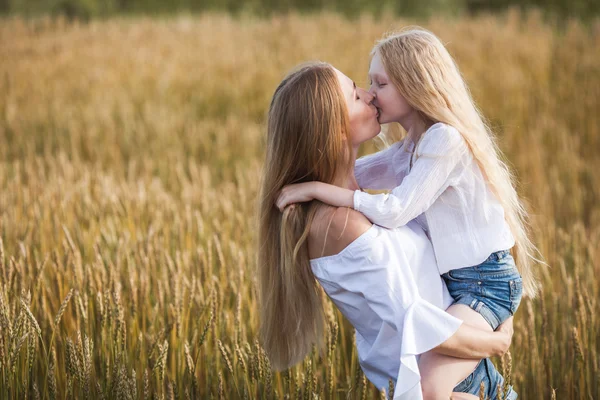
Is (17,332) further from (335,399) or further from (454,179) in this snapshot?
(454,179)

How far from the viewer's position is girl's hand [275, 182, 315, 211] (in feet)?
5.48

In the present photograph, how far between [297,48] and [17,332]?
6401 mm

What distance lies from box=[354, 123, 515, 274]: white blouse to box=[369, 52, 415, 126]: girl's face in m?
0.13

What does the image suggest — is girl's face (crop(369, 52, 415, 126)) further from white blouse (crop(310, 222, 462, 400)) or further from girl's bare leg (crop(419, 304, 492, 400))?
girl's bare leg (crop(419, 304, 492, 400))

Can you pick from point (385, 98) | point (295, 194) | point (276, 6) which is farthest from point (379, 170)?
point (276, 6)

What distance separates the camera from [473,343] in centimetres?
157

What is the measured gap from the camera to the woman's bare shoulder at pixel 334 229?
1.61 m

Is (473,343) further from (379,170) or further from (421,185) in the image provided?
(379,170)

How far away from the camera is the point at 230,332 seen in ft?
7.63

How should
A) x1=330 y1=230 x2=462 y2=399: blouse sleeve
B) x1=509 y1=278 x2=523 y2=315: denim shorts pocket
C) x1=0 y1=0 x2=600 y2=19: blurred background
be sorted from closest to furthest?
x1=330 y1=230 x2=462 y2=399: blouse sleeve, x1=509 y1=278 x2=523 y2=315: denim shorts pocket, x1=0 y1=0 x2=600 y2=19: blurred background

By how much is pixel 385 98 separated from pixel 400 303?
22.4 inches

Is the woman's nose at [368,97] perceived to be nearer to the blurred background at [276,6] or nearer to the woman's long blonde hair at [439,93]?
the woman's long blonde hair at [439,93]

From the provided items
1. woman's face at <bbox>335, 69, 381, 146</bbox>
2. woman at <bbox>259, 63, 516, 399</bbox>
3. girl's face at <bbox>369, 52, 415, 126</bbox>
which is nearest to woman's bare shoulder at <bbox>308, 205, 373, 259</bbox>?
woman at <bbox>259, 63, 516, 399</bbox>

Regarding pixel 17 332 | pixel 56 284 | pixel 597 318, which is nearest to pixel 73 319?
pixel 56 284
